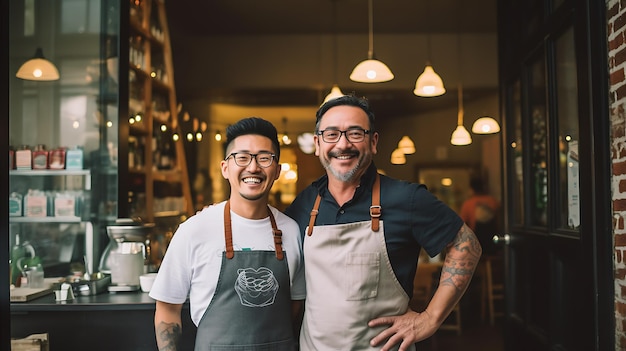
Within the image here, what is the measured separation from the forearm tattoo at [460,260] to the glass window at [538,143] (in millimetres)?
962

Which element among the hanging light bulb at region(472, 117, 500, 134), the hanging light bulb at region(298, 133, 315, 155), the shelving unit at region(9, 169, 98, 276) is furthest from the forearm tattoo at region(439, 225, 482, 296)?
the hanging light bulb at region(298, 133, 315, 155)

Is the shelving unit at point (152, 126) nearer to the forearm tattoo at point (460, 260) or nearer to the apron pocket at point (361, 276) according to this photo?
the apron pocket at point (361, 276)

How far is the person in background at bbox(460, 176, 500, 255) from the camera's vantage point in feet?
22.9

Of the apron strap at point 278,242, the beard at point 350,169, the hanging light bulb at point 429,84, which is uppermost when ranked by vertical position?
the hanging light bulb at point 429,84

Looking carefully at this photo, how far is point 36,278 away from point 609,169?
2734mm

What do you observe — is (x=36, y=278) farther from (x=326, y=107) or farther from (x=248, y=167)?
(x=326, y=107)

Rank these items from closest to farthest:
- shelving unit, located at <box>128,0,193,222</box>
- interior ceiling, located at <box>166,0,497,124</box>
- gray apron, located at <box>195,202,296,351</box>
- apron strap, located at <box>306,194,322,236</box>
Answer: gray apron, located at <box>195,202,296,351</box> < apron strap, located at <box>306,194,322,236</box> < shelving unit, located at <box>128,0,193,222</box> < interior ceiling, located at <box>166,0,497,124</box>

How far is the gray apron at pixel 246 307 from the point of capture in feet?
6.81

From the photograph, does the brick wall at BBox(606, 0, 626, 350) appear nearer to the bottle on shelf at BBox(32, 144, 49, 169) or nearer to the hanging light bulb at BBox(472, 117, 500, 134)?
the bottle on shelf at BBox(32, 144, 49, 169)

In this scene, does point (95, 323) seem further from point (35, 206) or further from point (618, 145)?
point (618, 145)

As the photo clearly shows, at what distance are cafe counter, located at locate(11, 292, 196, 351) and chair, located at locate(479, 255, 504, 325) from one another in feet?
15.6

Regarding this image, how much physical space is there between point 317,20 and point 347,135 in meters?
5.26

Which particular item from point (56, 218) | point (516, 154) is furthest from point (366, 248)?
point (56, 218)

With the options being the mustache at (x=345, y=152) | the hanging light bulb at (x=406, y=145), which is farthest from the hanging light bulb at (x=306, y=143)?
the mustache at (x=345, y=152)
